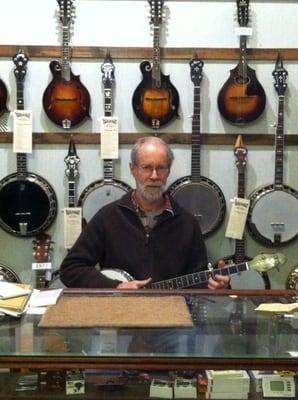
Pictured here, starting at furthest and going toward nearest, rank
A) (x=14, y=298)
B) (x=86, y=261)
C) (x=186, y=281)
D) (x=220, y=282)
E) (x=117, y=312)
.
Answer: (x=86, y=261)
(x=186, y=281)
(x=220, y=282)
(x=14, y=298)
(x=117, y=312)

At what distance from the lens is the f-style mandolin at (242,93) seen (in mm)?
3184

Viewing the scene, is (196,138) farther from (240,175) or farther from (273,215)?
(273,215)

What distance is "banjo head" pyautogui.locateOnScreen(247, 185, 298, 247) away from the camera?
10.6 ft

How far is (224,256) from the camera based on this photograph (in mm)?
3338

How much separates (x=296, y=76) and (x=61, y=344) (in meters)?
2.60

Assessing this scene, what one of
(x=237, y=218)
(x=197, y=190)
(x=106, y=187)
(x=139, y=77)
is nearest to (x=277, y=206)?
(x=237, y=218)

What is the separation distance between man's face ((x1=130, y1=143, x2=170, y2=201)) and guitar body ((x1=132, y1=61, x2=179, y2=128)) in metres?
0.51

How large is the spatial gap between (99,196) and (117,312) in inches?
73.4

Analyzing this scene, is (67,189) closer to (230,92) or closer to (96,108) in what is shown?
(96,108)

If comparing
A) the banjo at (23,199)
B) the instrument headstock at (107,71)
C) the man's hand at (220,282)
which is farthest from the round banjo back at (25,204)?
the man's hand at (220,282)

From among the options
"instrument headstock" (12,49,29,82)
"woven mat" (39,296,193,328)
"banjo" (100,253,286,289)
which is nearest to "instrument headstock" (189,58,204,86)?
"instrument headstock" (12,49,29,82)

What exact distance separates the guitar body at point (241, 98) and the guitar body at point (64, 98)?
0.80 meters

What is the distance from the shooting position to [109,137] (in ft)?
10.5

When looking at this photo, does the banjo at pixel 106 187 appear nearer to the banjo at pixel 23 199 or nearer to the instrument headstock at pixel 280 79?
the banjo at pixel 23 199
